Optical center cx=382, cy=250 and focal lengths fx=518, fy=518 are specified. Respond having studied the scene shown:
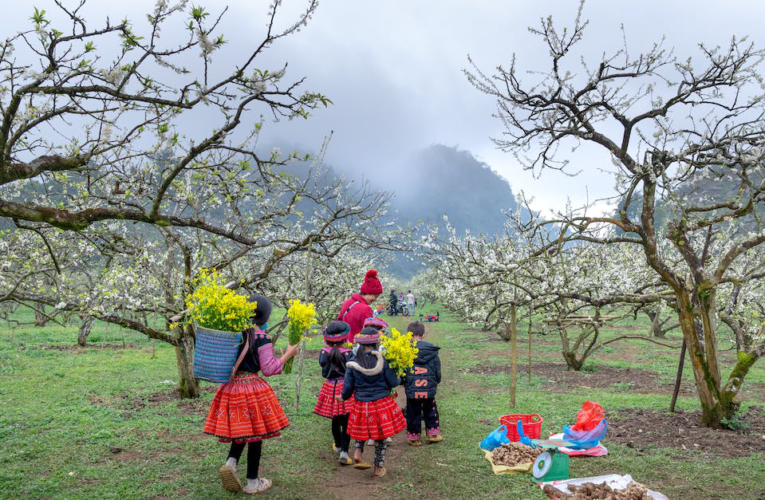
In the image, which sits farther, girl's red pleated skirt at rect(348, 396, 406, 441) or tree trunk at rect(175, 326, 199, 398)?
tree trunk at rect(175, 326, 199, 398)

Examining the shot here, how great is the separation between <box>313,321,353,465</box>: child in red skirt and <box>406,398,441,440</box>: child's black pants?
113 centimetres

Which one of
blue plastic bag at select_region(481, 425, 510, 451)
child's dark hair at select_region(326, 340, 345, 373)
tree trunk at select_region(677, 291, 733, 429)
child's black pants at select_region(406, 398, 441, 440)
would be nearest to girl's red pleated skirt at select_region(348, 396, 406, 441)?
child's dark hair at select_region(326, 340, 345, 373)

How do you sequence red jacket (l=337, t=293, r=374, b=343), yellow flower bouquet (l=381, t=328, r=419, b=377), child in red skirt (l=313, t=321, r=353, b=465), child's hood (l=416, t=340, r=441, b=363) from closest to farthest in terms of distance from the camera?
yellow flower bouquet (l=381, t=328, r=419, b=377), child in red skirt (l=313, t=321, r=353, b=465), red jacket (l=337, t=293, r=374, b=343), child's hood (l=416, t=340, r=441, b=363)

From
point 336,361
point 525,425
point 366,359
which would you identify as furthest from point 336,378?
point 525,425

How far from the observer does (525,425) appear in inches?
277

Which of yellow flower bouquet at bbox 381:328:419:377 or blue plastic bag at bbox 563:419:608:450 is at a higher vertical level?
yellow flower bouquet at bbox 381:328:419:377

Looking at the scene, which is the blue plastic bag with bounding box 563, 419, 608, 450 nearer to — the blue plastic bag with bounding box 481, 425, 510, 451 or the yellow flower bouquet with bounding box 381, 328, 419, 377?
the blue plastic bag with bounding box 481, 425, 510, 451

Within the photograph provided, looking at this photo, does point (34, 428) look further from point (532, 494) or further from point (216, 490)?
point (532, 494)

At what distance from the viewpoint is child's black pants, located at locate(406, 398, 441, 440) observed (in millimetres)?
7453

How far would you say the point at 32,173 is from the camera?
171 inches

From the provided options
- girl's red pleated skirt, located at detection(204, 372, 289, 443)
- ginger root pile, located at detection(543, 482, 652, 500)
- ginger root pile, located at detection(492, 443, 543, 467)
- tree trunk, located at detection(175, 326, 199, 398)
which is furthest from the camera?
tree trunk, located at detection(175, 326, 199, 398)

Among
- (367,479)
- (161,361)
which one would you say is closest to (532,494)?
(367,479)

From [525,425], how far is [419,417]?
1.49 metres

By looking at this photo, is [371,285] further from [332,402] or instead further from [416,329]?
[332,402]
